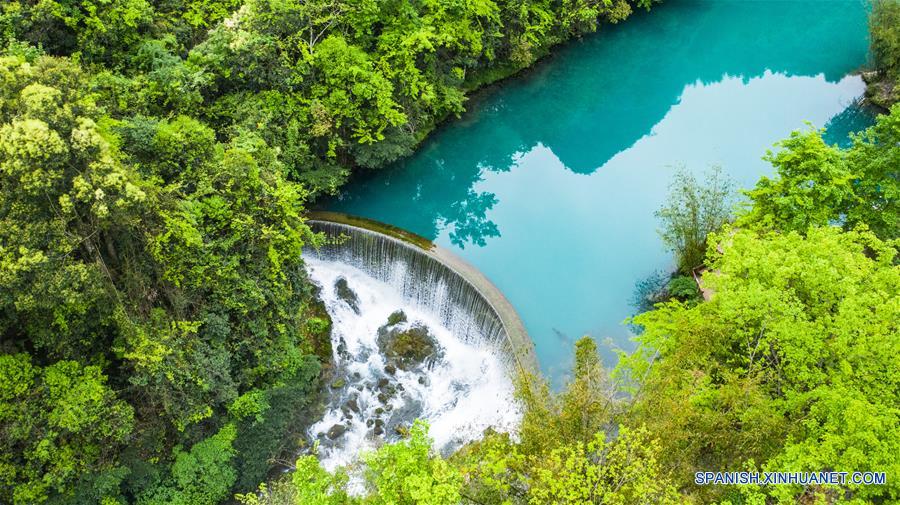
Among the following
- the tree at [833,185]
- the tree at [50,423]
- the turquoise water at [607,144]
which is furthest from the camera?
the turquoise water at [607,144]

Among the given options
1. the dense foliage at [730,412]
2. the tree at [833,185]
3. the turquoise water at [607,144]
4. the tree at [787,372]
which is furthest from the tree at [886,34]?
the tree at [787,372]

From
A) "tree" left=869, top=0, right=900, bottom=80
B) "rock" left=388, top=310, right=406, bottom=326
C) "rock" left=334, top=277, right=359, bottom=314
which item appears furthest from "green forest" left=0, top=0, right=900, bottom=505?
"tree" left=869, top=0, right=900, bottom=80

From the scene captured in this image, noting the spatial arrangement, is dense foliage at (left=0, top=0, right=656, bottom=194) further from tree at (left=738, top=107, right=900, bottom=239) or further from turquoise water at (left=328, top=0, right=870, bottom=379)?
tree at (left=738, top=107, right=900, bottom=239)

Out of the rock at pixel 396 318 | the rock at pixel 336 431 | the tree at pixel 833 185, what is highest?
the tree at pixel 833 185

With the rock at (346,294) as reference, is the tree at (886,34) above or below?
above

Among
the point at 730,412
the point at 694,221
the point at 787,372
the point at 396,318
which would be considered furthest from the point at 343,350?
the point at 787,372

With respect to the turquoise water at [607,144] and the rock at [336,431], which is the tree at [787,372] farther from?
the rock at [336,431]

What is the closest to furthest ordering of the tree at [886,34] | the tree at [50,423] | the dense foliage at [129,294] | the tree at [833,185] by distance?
the dense foliage at [129,294] < the tree at [50,423] < the tree at [833,185] < the tree at [886,34]
